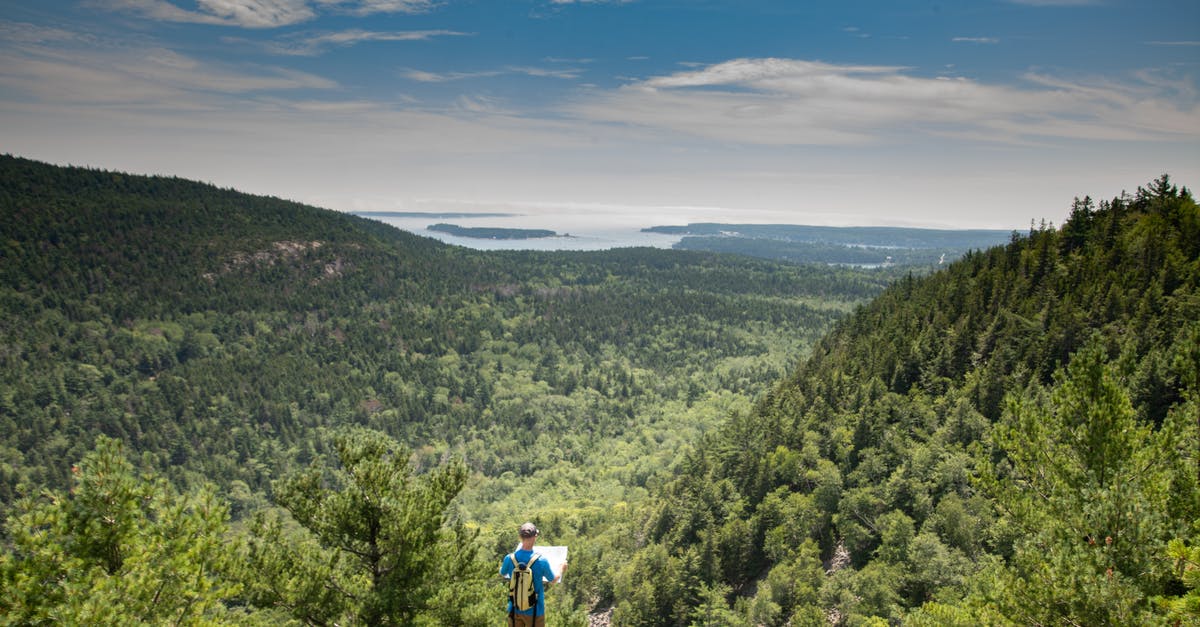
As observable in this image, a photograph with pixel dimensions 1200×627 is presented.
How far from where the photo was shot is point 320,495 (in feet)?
52.0

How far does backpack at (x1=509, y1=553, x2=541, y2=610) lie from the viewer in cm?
870

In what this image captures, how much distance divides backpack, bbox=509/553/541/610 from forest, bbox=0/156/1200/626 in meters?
7.18

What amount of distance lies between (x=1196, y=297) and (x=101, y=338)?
256m

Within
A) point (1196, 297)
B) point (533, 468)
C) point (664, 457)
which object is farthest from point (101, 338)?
point (1196, 297)

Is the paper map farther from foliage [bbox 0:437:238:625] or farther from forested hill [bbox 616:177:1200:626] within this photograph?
forested hill [bbox 616:177:1200:626]

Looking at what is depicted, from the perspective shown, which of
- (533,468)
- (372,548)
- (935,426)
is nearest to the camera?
(372,548)

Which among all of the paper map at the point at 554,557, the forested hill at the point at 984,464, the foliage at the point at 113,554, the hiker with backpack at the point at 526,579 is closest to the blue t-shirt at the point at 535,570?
the hiker with backpack at the point at 526,579

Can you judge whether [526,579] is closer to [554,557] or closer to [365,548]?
[554,557]

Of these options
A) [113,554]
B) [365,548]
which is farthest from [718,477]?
[113,554]

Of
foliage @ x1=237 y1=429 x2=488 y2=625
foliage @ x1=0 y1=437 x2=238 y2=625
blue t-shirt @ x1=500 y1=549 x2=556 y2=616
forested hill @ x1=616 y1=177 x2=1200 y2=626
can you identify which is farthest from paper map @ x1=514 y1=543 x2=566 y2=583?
forested hill @ x1=616 y1=177 x2=1200 y2=626

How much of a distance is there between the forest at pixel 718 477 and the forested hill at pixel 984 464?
166 millimetres

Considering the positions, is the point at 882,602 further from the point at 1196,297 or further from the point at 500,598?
the point at 1196,297

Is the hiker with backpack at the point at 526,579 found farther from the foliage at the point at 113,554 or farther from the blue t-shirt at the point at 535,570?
the foliage at the point at 113,554

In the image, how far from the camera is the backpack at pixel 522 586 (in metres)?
8.70
